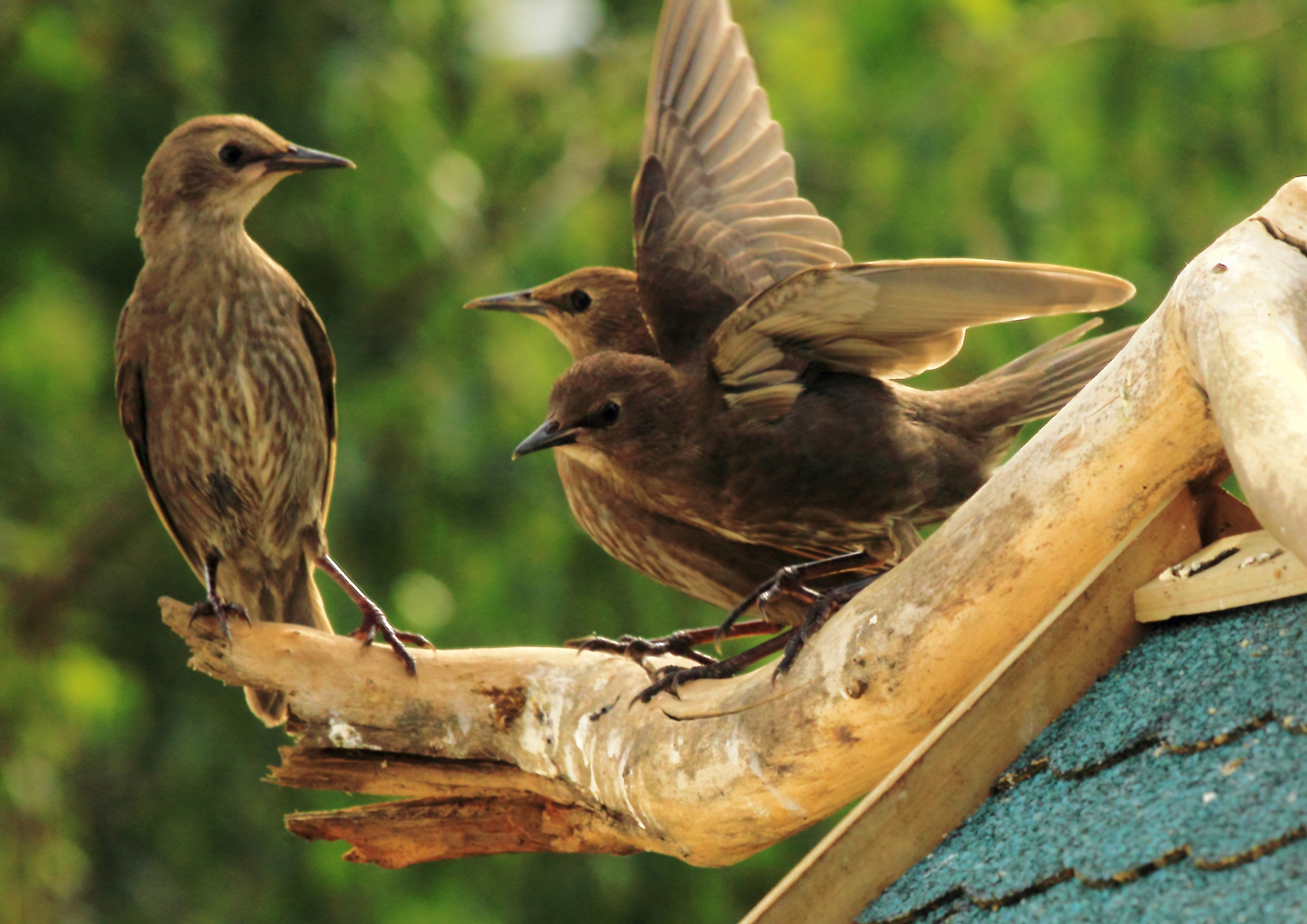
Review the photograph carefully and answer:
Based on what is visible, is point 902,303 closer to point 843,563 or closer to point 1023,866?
point 843,563

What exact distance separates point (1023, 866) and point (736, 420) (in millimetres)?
1519

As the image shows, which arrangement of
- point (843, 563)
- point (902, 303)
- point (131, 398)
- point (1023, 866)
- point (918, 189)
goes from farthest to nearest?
point (918, 189) < point (131, 398) < point (843, 563) < point (902, 303) < point (1023, 866)

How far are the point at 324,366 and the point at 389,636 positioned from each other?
3.49 ft

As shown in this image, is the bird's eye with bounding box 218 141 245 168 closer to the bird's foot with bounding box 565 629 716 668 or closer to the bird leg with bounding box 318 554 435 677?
the bird leg with bounding box 318 554 435 677

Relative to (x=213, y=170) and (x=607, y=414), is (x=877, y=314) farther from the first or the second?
(x=213, y=170)

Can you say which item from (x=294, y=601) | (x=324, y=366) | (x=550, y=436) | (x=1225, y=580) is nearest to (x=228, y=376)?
(x=324, y=366)

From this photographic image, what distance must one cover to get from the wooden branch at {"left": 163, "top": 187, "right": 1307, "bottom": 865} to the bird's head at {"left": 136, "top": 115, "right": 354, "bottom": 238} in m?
1.11

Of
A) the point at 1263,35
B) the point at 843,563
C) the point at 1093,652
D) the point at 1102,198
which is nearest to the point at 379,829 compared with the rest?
the point at 843,563

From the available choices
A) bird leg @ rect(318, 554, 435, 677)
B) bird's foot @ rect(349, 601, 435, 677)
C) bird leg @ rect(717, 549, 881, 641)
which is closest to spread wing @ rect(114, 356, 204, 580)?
bird leg @ rect(318, 554, 435, 677)

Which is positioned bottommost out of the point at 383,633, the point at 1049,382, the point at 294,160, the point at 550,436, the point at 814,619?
the point at 383,633

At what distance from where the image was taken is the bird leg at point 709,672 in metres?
2.60

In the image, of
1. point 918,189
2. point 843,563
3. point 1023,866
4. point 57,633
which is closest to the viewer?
point 1023,866

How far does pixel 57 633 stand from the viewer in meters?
6.28

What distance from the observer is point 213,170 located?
3.84m
